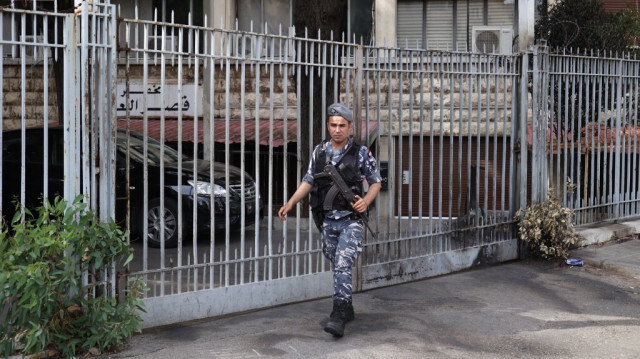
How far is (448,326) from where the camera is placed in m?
6.63

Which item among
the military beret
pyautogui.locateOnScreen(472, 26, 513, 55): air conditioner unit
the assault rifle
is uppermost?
pyautogui.locateOnScreen(472, 26, 513, 55): air conditioner unit

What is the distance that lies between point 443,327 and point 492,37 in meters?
11.6

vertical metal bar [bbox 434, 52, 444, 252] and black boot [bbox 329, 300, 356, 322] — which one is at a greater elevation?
vertical metal bar [bbox 434, 52, 444, 252]

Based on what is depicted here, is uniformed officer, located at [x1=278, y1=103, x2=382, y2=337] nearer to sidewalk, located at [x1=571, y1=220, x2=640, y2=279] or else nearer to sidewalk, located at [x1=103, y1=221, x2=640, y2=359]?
sidewalk, located at [x1=103, y1=221, x2=640, y2=359]

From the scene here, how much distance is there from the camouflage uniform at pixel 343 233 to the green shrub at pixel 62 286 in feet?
5.01

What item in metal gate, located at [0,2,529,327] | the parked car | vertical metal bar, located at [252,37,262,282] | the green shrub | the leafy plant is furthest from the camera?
the leafy plant

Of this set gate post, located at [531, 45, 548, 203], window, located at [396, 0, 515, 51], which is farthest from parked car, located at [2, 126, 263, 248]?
window, located at [396, 0, 515, 51]

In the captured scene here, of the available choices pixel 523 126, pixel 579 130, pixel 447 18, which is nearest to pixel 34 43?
pixel 523 126

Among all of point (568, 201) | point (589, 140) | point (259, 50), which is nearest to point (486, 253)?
point (568, 201)

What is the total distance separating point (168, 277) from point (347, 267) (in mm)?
1472

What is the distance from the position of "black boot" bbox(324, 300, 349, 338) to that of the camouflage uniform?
50 mm

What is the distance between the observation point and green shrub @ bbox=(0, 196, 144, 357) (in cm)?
532

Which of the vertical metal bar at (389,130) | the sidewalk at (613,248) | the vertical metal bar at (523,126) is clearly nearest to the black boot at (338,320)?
the vertical metal bar at (389,130)

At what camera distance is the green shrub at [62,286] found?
17.5 feet
